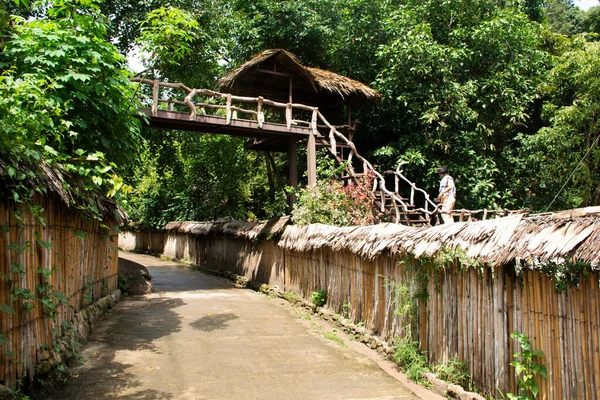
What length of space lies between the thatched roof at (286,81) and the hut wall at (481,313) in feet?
23.6

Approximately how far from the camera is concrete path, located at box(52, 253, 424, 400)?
18.2 feet

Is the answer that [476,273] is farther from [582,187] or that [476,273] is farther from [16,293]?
[582,187]

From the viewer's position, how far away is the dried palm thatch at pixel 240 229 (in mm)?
12512

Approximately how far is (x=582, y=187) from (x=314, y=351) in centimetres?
1168

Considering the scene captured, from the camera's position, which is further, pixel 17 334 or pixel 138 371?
pixel 138 371


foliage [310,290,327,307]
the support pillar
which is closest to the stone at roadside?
the support pillar

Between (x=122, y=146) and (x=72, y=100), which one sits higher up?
(x=72, y=100)

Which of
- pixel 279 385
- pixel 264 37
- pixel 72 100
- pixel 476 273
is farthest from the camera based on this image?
pixel 264 37

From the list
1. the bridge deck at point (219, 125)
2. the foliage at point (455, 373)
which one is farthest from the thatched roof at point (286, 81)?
the foliage at point (455, 373)

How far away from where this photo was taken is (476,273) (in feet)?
17.0

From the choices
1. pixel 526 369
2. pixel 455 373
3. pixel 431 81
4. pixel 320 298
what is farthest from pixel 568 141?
pixel 526 369

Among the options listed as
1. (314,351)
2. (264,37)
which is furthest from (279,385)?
(264,37)

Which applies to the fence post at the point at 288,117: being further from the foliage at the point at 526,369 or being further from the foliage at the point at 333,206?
the foliage at the point at 526,369

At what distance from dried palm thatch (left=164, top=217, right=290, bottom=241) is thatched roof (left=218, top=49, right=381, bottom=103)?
4301 millimetres
